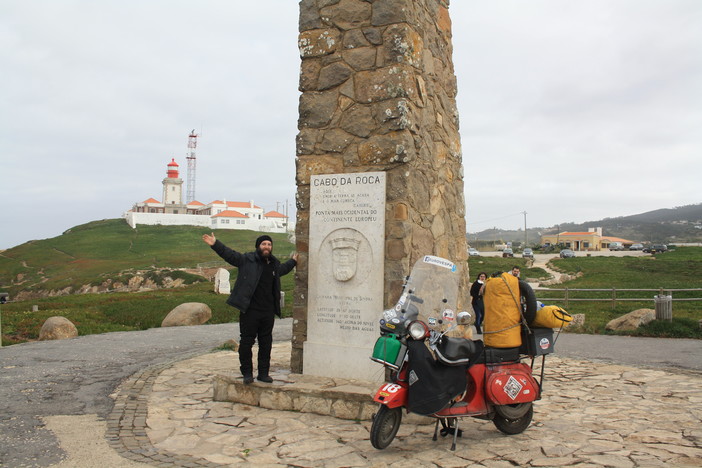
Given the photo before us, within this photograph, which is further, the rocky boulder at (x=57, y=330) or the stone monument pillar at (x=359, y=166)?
the rocky boulder at (x=57, y=330)

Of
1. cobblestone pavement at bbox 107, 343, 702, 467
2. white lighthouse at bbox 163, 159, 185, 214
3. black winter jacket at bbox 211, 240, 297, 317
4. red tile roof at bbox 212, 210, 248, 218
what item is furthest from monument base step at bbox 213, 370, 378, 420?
white lighthouse at bbox 163, 159, 185, 214

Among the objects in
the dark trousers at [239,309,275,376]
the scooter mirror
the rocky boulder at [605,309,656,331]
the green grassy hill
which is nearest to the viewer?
the scooter mirror

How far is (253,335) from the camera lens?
6379 mm

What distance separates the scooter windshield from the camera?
15.4 ft

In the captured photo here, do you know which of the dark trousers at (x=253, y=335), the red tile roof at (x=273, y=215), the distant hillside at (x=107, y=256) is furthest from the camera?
the red tile roof at (x=273, y=215)

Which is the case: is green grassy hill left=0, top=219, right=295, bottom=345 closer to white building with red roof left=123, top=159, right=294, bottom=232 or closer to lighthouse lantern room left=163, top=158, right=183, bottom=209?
white building with red roof left=123, top=159, right=294, bottom=232

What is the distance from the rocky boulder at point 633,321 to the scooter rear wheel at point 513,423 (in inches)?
338

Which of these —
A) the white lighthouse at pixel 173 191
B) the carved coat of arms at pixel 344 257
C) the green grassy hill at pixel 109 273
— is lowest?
the green grassy hill at pixel 109 273

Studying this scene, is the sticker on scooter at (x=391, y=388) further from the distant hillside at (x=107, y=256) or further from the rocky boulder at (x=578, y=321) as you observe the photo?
the distant hillside at (x=107, y=256)

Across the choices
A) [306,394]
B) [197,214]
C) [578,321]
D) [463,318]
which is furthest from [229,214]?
[463,318]

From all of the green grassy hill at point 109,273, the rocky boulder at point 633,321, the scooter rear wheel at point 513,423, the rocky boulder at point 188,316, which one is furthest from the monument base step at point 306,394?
the rocky boulder at point 188,316

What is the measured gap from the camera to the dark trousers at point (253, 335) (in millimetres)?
6297

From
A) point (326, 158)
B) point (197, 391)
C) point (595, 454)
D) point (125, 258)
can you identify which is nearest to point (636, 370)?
point (595, 454)

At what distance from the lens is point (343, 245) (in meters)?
6.61
